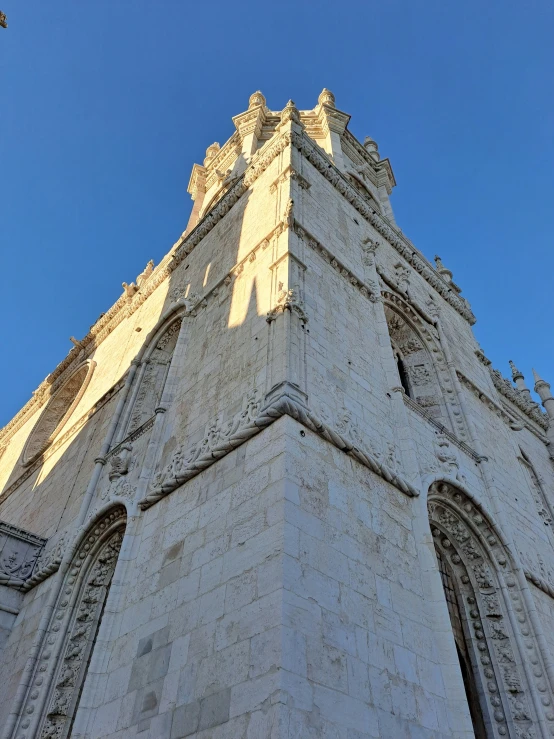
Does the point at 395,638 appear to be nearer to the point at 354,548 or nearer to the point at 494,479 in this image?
the point at 354,548

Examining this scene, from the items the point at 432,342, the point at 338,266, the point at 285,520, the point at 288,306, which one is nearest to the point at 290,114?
the point at 338,266

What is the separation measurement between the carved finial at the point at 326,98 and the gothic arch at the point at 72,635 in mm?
16609

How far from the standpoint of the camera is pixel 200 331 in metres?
11.1

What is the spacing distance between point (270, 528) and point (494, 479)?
6.18m

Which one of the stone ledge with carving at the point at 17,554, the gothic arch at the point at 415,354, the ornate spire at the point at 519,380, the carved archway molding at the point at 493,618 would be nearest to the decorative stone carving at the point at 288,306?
the carved archway molding at the point at 493,618

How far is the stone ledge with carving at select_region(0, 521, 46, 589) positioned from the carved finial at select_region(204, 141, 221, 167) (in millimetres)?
16449

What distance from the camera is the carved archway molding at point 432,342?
11.8 meters

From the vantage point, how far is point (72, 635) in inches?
352

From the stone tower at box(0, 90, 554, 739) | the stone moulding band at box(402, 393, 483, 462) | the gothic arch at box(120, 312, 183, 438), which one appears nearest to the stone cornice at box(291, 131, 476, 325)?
the stone tower at box(0, 90, 554, 739)

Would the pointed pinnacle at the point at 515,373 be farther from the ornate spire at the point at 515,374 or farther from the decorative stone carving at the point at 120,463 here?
the decorative stone carving at the point at 120,463

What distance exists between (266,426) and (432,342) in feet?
24.2

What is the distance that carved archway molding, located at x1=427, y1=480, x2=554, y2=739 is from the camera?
7.45 m

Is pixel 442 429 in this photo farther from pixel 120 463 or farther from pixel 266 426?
pixel 120 463

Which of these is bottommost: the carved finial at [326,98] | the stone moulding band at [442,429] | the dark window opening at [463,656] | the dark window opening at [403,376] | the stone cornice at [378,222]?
the dark window opening at [463,656]
